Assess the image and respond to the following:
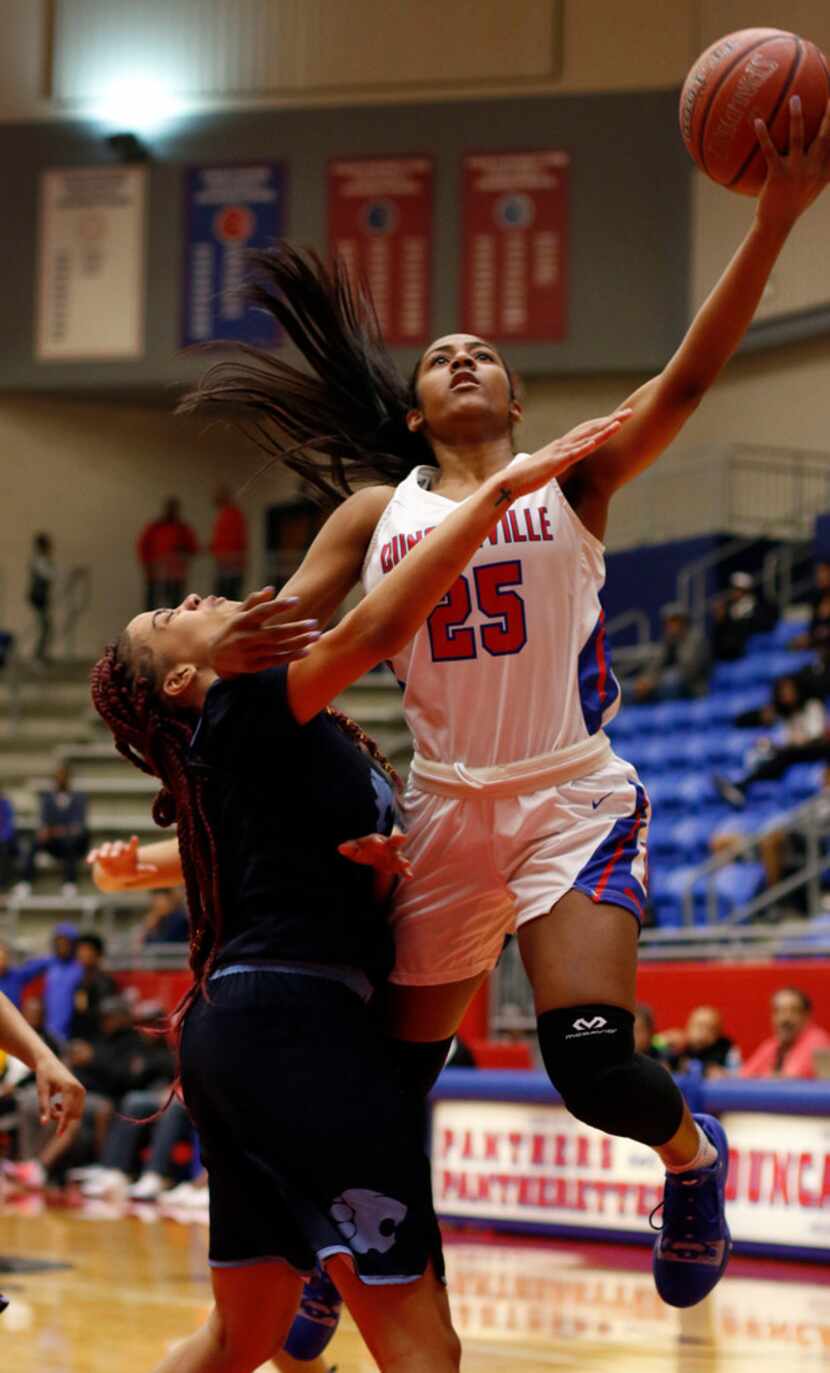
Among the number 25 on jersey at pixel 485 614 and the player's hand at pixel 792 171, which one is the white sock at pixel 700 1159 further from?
the player's hand at pixel 792 171

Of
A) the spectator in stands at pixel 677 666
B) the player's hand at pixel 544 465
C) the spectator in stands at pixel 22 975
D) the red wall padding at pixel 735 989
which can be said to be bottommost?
the spectator in stands at pixel 22 975

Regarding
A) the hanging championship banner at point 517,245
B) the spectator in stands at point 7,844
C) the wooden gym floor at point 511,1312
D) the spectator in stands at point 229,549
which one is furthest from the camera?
the spectator in stands at point 229,549

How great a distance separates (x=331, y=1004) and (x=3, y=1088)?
458 cm

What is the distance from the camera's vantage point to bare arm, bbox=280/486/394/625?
4398mm

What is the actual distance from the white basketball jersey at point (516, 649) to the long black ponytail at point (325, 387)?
0.60m

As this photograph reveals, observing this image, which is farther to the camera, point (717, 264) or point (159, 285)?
point (159, 285)

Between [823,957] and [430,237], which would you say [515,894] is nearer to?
[823,957]

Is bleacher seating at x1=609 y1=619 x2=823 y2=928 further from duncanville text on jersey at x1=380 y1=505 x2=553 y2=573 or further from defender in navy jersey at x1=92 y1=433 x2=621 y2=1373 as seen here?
defender in navy jersey at x1=92 y1=433 x2=621 y2=1373

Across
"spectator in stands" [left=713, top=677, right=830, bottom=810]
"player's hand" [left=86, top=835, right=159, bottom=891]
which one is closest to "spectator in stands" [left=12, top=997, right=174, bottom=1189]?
"spectator in stands" [left=713, top=677, right=830, bottom=810]

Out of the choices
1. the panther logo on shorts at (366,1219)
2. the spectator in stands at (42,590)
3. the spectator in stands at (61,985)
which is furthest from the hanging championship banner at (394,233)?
the panther logo on shorts at (366,1219)

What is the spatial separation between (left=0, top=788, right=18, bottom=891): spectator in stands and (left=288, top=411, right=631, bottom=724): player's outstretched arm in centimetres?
1496

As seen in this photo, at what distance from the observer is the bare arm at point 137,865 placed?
175 inches

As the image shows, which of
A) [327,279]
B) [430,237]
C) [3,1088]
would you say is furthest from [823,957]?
[430,237]

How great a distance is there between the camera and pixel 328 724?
12.2 ft
